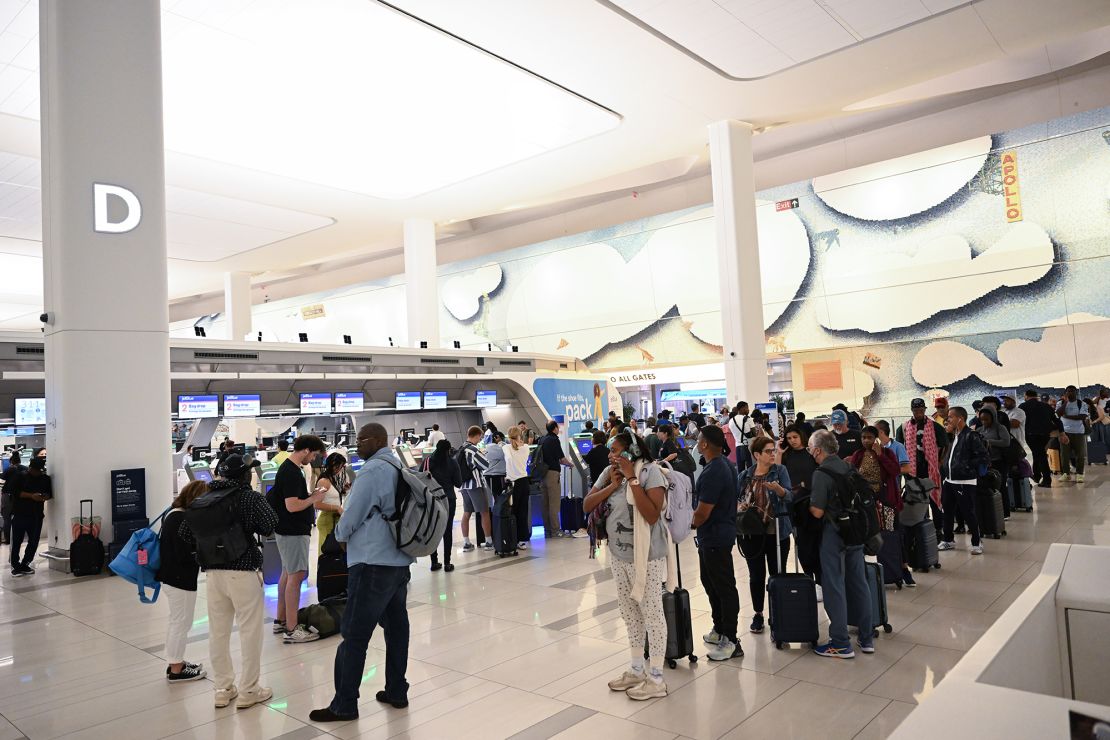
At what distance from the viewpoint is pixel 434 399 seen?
17.5m

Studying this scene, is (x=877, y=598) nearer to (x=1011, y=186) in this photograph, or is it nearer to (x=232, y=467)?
(x=232, y=467)

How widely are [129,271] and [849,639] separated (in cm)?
828

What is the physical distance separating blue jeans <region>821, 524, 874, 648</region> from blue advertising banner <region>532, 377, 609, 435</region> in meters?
13.7

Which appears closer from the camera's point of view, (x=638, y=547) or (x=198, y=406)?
Result: (x=638, y=547)

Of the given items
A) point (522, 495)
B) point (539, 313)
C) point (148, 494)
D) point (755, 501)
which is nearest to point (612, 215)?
point (539, 313)

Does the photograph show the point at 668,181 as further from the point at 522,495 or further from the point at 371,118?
the point at 522,495

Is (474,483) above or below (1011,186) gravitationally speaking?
below

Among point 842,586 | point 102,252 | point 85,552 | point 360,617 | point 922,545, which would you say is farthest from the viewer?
point 102,252

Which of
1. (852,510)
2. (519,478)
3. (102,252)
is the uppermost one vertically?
(102,252)

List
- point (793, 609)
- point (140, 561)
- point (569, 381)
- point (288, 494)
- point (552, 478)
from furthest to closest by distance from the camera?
point (569, 381), point (552, 478), point (288, 494), point (793, 609), point (140, 561)

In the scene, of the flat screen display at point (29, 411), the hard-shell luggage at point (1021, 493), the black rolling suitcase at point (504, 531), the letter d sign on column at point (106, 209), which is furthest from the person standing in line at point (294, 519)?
the flat screen display at point (29, 411)

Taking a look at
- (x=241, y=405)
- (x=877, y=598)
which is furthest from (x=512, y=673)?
(x=241, y=405)

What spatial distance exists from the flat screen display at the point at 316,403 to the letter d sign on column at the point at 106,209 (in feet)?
24.7

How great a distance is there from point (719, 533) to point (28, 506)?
26.6ft
